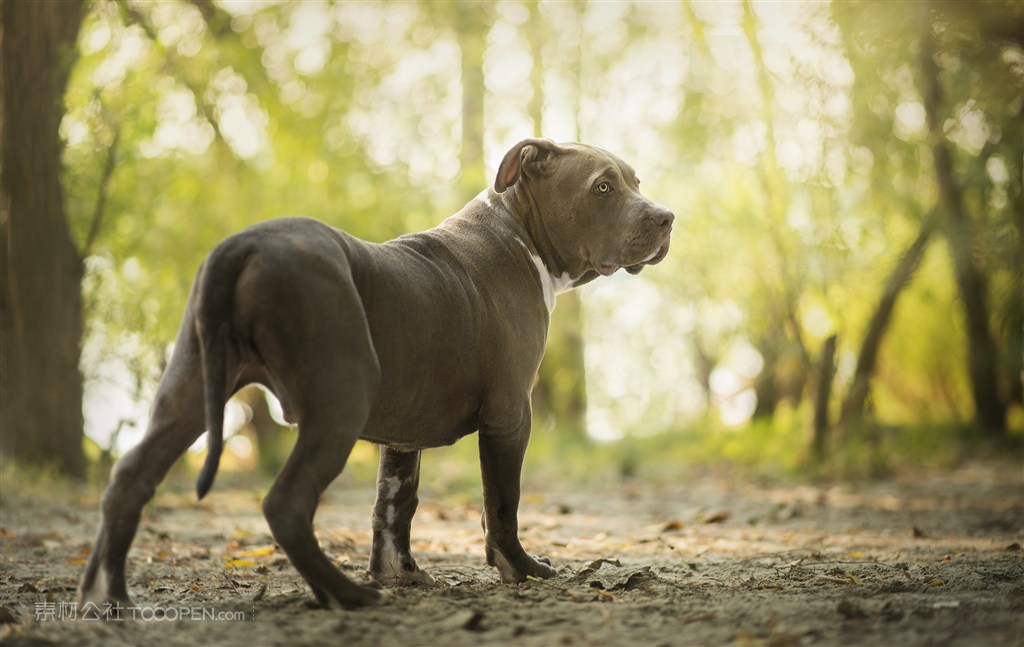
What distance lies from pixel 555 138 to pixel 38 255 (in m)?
6.28

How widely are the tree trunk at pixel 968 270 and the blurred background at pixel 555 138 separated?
34 millimetres

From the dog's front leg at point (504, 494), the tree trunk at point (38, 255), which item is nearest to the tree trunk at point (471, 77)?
the tree trunk at point (38, 255)

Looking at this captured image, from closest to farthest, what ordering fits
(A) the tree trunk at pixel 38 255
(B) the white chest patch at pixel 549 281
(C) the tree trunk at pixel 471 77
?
(B) the white chest patch at pixel 549 281
(A) the tree trunk at pixel 38 255
(C) the tree trunk at pixel 471 77

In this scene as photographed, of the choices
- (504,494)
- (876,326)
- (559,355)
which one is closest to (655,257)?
(504,494)

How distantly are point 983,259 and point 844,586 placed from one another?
8607mm

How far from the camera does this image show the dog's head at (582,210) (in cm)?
479

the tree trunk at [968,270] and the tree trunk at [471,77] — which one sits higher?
the tree trunk at [471,77]

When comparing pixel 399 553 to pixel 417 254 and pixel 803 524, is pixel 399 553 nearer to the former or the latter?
pixel 417 254

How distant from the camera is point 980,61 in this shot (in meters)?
4.82

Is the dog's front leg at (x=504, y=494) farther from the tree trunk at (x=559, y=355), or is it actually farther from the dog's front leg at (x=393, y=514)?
the tree trunk at (x=559, y=355)

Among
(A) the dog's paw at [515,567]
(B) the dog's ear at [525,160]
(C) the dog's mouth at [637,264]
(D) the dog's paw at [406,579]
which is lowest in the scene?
(D) the dog's paw at [406,579]

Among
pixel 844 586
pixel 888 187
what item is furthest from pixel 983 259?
pixel 844 586

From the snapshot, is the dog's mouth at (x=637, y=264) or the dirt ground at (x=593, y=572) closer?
the dirt ground at (x=593, y=572)

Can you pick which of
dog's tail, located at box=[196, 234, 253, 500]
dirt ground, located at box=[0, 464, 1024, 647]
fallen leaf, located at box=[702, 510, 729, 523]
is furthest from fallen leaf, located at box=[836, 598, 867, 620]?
fallen leaf, located at box=[702, 510, 729, 523]
